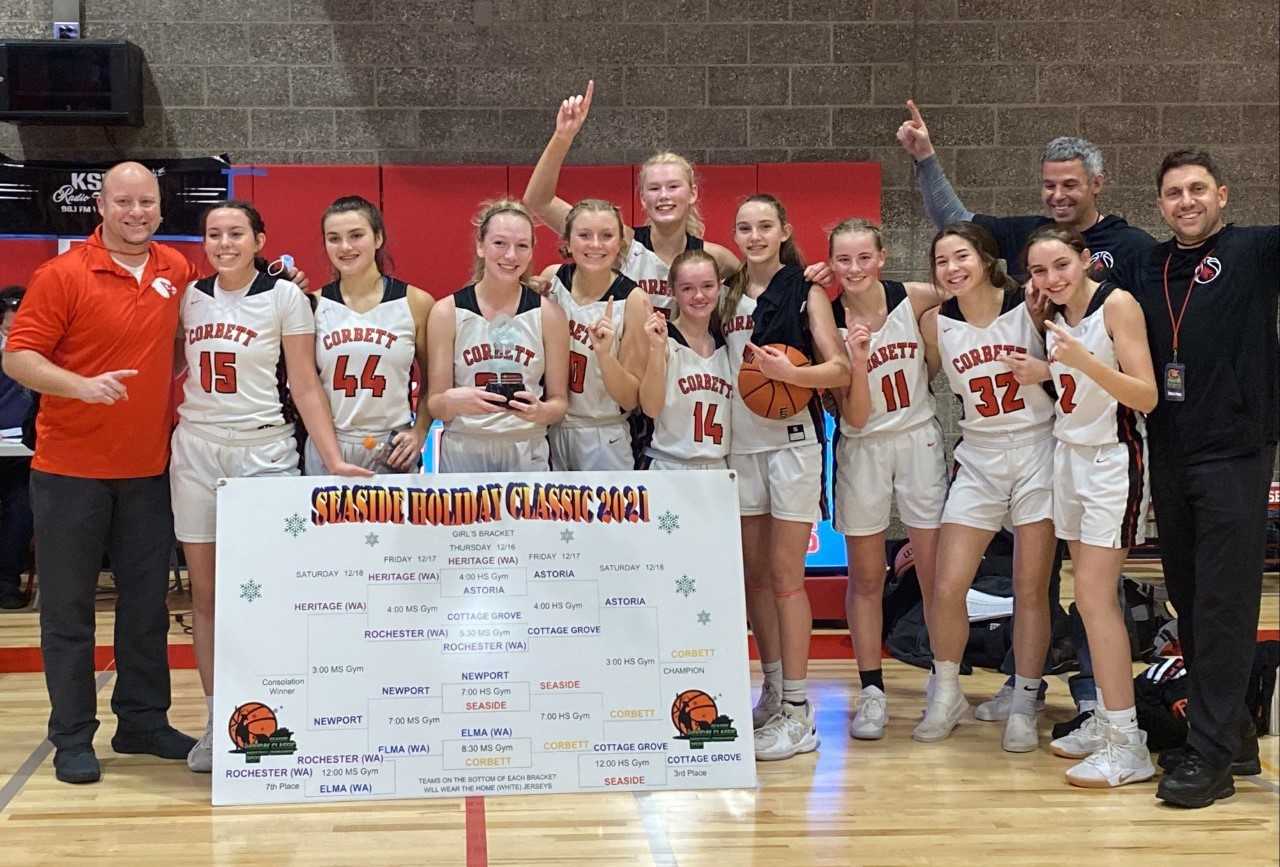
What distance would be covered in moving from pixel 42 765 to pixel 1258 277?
4.00 m

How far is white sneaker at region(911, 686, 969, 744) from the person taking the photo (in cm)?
434

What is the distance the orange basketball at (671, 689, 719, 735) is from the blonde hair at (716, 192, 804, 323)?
1.26 meters

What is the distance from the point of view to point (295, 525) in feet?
12.3

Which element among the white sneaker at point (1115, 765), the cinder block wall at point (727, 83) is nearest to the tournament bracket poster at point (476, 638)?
the white sneaker at point (1115, 765)

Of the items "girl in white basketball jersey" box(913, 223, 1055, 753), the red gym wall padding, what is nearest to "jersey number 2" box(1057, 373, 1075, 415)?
"girl in white basketball jersey" box(913, 223, 1055, 753)

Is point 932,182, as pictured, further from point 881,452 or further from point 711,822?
→ point 711,822

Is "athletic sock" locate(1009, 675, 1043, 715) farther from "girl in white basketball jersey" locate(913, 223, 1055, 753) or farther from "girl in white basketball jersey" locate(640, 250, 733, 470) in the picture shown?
"girl in white basketball jersey" locate(640, 250, 733, 470)

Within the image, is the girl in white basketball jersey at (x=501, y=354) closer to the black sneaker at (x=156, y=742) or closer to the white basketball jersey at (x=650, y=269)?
the white basketball jersey at (x=650, y=269)

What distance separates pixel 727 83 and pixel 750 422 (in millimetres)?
4726

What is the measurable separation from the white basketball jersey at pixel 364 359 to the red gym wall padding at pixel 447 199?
4012mm

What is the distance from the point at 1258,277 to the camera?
3711 millimetres

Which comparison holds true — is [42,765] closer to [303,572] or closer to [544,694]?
[303,572]

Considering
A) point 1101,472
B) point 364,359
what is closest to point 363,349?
point 364,359

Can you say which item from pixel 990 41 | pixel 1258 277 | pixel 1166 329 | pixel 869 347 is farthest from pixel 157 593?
pixel 990 41
